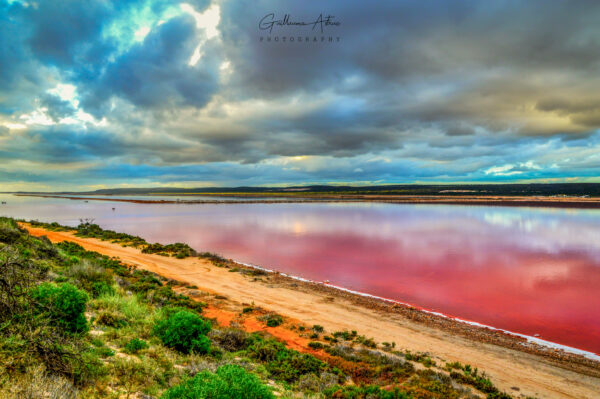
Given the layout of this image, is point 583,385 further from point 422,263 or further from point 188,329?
point 422,263

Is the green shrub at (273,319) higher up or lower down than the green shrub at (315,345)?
lower down

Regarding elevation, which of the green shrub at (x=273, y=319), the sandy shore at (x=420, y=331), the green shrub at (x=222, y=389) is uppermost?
the green shrub at (x=222, y=389)

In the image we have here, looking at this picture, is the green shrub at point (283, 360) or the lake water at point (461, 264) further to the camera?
the lake water at point (461, 264)

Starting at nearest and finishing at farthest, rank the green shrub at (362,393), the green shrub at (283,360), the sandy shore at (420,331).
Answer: the green shrub at (362,393) → the green shrub at (283,360) → the sandy shore at (420,331)

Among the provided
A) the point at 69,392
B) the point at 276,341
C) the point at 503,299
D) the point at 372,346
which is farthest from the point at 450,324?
the point at 69,392

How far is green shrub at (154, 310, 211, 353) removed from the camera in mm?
7422

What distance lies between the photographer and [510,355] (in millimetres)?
10000

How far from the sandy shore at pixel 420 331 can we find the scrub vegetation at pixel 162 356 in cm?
81

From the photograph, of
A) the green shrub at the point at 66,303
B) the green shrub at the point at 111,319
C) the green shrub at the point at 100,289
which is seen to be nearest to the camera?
the green shrub at the point at 66,303

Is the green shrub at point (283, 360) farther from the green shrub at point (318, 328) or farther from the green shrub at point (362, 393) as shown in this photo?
the green shrub at point (318, 328)

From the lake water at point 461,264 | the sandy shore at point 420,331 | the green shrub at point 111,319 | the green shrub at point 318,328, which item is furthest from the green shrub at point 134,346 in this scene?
the lake water at point 461,264

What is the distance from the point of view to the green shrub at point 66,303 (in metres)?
6.10

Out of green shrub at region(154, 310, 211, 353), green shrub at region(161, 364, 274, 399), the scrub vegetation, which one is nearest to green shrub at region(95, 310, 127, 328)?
the scrub vegetation

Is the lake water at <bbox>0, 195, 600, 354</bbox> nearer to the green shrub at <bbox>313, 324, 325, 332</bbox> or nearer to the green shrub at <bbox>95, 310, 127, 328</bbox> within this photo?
the green shrub at <bbox>313, 324, 325, 332</bbox>
